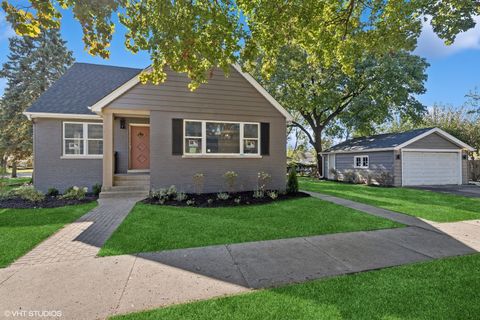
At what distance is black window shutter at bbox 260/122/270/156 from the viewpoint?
10828 mm

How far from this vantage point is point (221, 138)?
10469mm

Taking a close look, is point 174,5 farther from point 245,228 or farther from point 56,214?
point 56,214

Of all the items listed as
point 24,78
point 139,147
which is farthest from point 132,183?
point 24,78

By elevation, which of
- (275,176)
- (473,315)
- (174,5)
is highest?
(174,5)

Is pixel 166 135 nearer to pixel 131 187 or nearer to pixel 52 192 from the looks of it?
pixel 131 187

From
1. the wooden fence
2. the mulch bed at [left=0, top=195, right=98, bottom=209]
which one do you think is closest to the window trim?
the mulch bed at [left=0, top=195, right=98, bottom=209]

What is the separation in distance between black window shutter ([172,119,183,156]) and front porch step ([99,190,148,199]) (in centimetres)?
208

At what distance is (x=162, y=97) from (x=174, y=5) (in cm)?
502

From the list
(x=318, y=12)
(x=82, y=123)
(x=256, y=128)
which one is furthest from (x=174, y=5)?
(x=82, y=123)

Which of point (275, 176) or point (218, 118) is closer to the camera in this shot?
point (218, 118)

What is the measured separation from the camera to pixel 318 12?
7125 mm

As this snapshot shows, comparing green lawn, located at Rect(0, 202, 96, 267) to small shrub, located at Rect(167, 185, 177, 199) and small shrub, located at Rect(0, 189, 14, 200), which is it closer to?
small shrub, located at Rect(0, 189, 14, 200)

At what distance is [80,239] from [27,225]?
82.3 inches

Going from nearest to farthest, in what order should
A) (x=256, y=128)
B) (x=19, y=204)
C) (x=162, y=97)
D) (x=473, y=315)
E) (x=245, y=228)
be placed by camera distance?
(x=473, y=315) → (x=245, y=228) → (x=19, y=204) → (x=162, y=97) → (x=256, y=128)
